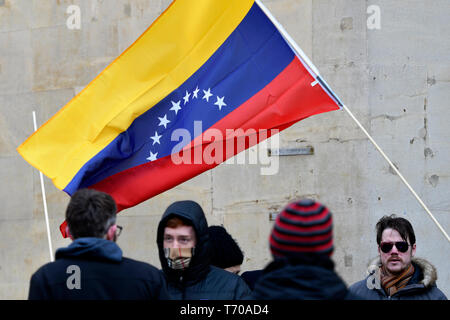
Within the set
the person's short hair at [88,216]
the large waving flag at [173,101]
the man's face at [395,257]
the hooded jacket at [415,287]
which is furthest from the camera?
the large waving flag at [173,101]

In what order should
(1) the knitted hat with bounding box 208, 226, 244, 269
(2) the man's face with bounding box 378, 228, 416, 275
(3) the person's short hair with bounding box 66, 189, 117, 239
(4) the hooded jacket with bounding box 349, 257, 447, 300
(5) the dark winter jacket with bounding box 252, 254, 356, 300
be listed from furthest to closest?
(1) the knitted hat with bounding box 208, 226, 244, 269, (2) the man's face with bounding box 378, 228, 416, 275, (4) the hooded jacket with bounding box 349, 257, 447, 300, (3) the person's short hair with bounding box 66, 189, 117, 239, (5) the dark winter jacket with bounding box 252, 254, 356, 300

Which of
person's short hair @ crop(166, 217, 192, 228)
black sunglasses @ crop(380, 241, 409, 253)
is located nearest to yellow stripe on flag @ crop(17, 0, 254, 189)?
person's short hair @ crop(166, 217, 192, 228)

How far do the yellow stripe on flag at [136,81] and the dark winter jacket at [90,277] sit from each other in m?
1.99

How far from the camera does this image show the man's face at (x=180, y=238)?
14.9 feet

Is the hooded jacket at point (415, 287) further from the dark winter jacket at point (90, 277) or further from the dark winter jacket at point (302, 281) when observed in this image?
the dark winter jacket at point (302, 281)

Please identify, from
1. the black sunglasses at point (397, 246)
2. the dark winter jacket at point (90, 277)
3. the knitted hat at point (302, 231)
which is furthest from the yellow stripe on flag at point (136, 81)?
the knitted hat at point (302, 231)

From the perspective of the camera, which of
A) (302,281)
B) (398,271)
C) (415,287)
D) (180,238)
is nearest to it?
(302,281)

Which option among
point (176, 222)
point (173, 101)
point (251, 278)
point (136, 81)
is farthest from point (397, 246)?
point (136, 81)

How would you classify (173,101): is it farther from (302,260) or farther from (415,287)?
(302,260)

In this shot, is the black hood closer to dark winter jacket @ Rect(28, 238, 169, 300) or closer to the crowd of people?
the crowd of people

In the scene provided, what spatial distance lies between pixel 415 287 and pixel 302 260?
6.52 feet

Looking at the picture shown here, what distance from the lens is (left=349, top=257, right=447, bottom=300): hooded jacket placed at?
→ 4.32 metres

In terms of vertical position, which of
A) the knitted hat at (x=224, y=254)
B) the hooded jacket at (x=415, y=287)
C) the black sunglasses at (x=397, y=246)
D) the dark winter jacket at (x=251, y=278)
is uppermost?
the black sunglasses at (x=397, y=246)

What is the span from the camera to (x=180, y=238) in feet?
15.0
